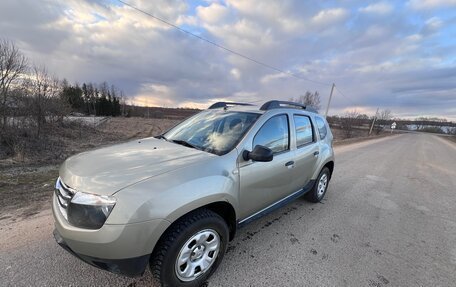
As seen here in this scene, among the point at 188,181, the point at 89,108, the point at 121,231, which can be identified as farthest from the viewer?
the point at 89,108

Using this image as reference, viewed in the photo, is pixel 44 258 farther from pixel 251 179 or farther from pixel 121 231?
pixel 251 179

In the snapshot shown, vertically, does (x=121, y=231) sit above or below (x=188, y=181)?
below

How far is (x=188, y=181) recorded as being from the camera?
1.99 meters

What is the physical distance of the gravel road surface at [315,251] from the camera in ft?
7.62

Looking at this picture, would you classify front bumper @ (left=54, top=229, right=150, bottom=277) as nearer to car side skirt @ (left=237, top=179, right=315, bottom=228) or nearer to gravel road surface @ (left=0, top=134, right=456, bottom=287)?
gravel road surface @ (left=0, top=134, right=456, bottom=287)

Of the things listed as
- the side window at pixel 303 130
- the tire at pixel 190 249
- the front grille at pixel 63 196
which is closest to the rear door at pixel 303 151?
the side window at pixel 303 130

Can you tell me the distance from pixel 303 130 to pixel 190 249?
8.37 ft

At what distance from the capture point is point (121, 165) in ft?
6.94

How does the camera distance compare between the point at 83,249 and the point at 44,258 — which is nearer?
the point at 83,249

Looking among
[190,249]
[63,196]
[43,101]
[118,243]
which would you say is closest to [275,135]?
[190,249]

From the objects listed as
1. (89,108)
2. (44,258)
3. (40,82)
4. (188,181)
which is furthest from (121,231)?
(89,108)

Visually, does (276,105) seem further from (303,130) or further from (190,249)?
(190,249)

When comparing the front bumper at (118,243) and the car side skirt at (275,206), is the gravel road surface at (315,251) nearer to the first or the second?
the car side skirt at (275,206)

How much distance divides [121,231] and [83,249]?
0.40 metres
